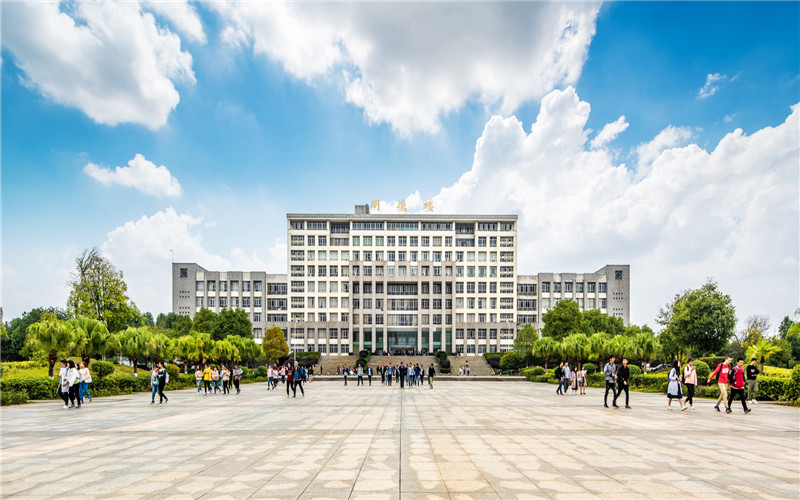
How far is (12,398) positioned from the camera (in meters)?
18.0

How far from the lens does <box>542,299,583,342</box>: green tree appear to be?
211ft

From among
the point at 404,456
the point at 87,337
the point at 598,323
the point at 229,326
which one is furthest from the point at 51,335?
the point at 598,323

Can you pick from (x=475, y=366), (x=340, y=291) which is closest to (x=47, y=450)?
(x=475, y=366)

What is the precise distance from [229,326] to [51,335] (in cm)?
3968

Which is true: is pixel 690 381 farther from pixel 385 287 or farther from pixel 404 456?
pixel 385 287

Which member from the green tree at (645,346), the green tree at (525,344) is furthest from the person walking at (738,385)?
the green tree at (525,344)

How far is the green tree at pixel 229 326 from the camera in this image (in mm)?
62531

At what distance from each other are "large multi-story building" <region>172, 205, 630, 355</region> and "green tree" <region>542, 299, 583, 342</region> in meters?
16.5

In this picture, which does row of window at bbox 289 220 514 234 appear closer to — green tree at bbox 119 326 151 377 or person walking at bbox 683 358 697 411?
green tree at bbox 119 326 151 377

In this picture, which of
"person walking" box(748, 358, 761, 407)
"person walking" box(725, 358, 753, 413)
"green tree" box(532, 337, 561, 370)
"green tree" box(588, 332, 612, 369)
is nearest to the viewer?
"person walking" box(725, 358, 753, 413)

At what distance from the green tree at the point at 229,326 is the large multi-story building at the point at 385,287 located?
1706cm

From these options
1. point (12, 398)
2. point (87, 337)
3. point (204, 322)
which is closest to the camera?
point (12, 398)

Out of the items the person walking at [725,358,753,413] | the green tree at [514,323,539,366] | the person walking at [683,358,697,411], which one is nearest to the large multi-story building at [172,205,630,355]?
the green tree at [514,323,539,366]

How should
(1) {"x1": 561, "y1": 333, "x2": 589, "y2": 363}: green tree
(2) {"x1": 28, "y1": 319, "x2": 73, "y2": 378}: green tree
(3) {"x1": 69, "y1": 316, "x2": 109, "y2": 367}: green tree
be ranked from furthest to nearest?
(1) {"x1": 561, "y1": 333, "x2": 589, "y2": 363}: green tree, (3) {"x1": 69, "y1": 316, "x2": 109, "y2": 367}: green tree, (2) {"x1": 28, "y1": 319, "x2": 73, "y2": 378}: green tree
